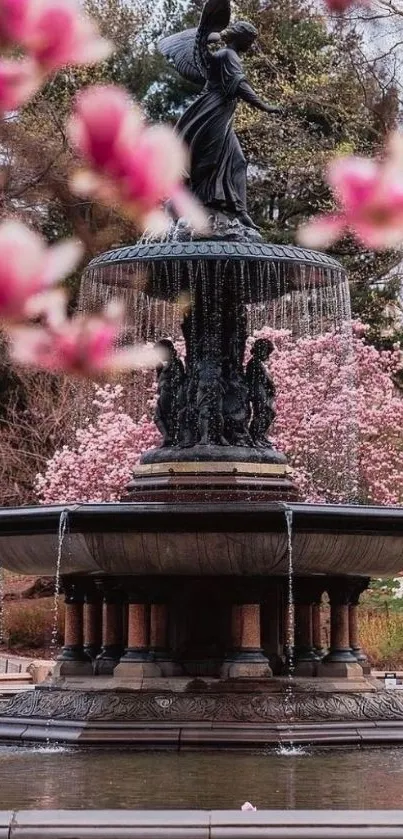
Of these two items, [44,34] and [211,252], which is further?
[211,252]

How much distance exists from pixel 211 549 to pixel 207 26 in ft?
15.0

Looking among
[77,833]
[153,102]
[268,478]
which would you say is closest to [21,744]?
[268,478]

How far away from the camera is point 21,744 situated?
10.9 m

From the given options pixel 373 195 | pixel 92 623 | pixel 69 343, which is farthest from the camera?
pixel 92 623

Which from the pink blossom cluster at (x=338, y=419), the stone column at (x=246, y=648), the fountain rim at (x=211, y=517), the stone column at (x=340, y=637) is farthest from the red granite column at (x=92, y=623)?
the pink blossom cluster at (x=338, y=419)

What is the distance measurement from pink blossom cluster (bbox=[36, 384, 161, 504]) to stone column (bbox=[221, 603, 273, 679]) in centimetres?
1685

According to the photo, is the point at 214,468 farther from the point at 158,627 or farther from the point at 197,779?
the point at 197,779

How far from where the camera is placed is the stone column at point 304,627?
11875mm

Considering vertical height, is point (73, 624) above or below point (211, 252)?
below

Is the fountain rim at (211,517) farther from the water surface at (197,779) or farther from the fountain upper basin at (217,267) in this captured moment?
the fountain upper basin at (217,267)

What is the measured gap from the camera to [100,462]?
2902 centimetres

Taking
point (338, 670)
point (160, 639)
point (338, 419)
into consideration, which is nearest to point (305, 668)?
point (338, 670)

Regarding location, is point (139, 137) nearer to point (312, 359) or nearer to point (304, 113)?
point (312, 359)

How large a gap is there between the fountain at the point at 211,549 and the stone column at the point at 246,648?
0.04 ft
